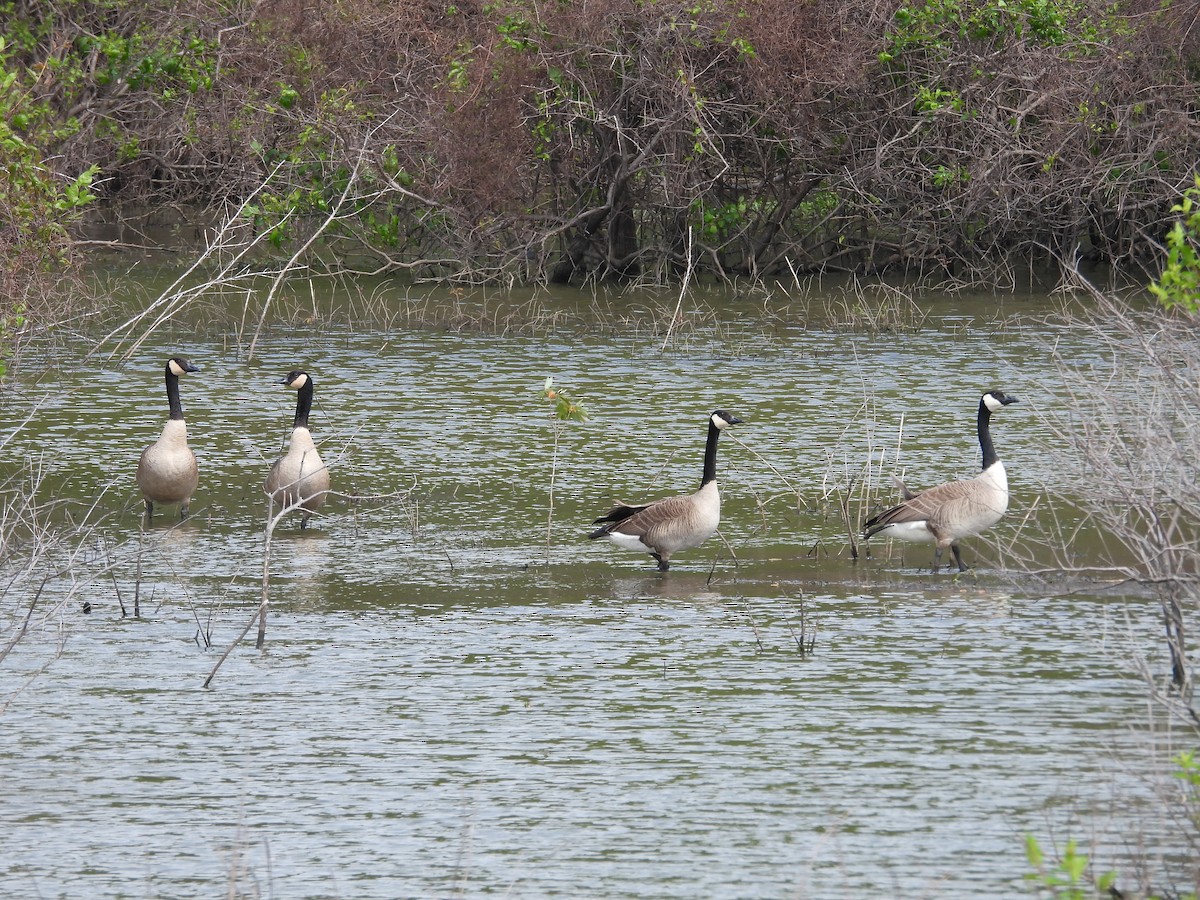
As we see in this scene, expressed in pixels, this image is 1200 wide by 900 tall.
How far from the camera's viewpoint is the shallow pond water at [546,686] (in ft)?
23.8

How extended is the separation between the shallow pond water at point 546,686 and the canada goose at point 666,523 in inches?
9.8

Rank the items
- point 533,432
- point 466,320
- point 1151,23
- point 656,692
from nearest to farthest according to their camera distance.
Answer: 1. point 656,692
2. point 533,432
3. point 466,320
4. point 1151,23

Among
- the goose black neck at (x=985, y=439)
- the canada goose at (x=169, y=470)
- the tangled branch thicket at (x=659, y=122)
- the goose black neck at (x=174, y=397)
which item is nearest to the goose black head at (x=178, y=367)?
the goose black neck at (x=174, y=397)

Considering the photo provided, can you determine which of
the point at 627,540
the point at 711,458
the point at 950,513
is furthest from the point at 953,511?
the point at 627,540

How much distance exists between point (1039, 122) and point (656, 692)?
19.7 meters

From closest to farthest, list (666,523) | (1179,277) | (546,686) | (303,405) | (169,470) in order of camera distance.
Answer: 1. (1179,277)
2. (546,686)
3. (666,523)
4. (169,470)
5. (303,405)

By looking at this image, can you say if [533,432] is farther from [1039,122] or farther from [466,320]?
[1039,122]

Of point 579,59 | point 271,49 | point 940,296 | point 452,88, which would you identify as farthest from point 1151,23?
point 271,49

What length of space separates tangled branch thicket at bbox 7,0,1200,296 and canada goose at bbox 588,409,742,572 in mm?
13443

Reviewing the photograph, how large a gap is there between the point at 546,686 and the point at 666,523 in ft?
8.22

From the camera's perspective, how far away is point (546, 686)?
372 inches

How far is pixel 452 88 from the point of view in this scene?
84.9ft

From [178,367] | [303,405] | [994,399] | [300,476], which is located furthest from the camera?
[178,367]

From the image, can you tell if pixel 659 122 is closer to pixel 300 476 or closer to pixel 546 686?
pixel 300 476
